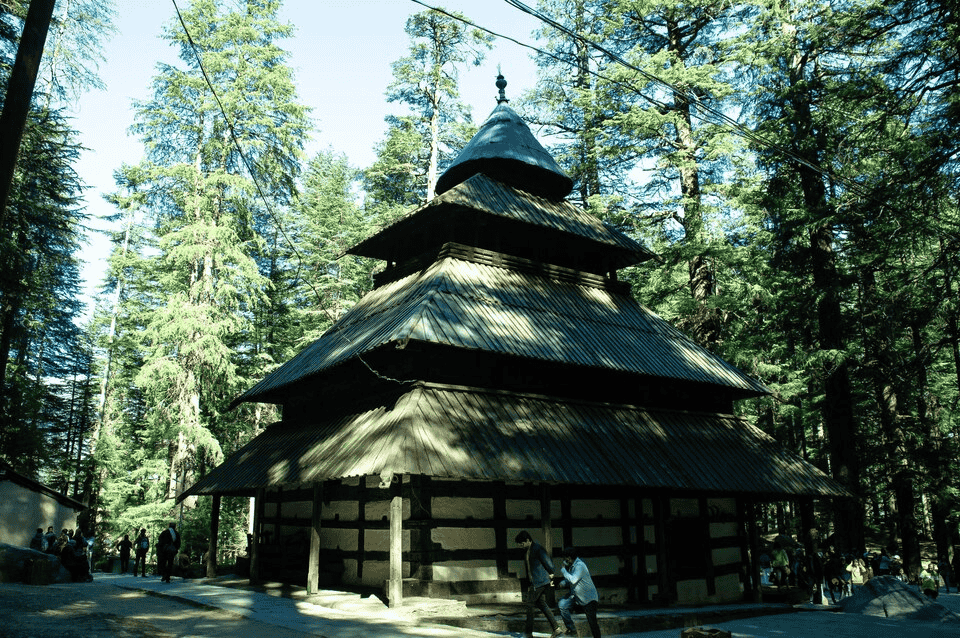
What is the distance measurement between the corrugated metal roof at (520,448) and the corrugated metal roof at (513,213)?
5.33 metres

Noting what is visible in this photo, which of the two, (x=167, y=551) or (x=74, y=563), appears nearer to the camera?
(x=167, y=551)

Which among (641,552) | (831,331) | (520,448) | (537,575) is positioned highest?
(831,331)

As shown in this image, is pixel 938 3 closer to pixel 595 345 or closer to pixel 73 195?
pixel 595 345

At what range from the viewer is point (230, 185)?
28.1 metres

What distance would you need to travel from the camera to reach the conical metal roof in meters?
21.0

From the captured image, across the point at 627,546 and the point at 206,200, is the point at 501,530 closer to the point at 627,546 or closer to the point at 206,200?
the point at 627,546

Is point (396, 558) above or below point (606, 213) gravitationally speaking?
below

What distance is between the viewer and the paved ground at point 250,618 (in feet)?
30.6

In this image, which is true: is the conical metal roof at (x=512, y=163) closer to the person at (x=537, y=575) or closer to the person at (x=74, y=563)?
the person at (x=537, y=575)

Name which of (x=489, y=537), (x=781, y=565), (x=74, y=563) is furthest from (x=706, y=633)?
(x=74, y=563)

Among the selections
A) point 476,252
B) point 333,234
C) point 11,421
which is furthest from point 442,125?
point 11,421

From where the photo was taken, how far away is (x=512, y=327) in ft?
49.5

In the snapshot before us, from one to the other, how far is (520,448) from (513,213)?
24.6 ft

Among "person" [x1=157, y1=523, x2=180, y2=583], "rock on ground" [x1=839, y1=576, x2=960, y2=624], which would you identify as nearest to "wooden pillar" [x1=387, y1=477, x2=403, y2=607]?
"person" [x1=157, y1=523, x2=180, y2=583]
